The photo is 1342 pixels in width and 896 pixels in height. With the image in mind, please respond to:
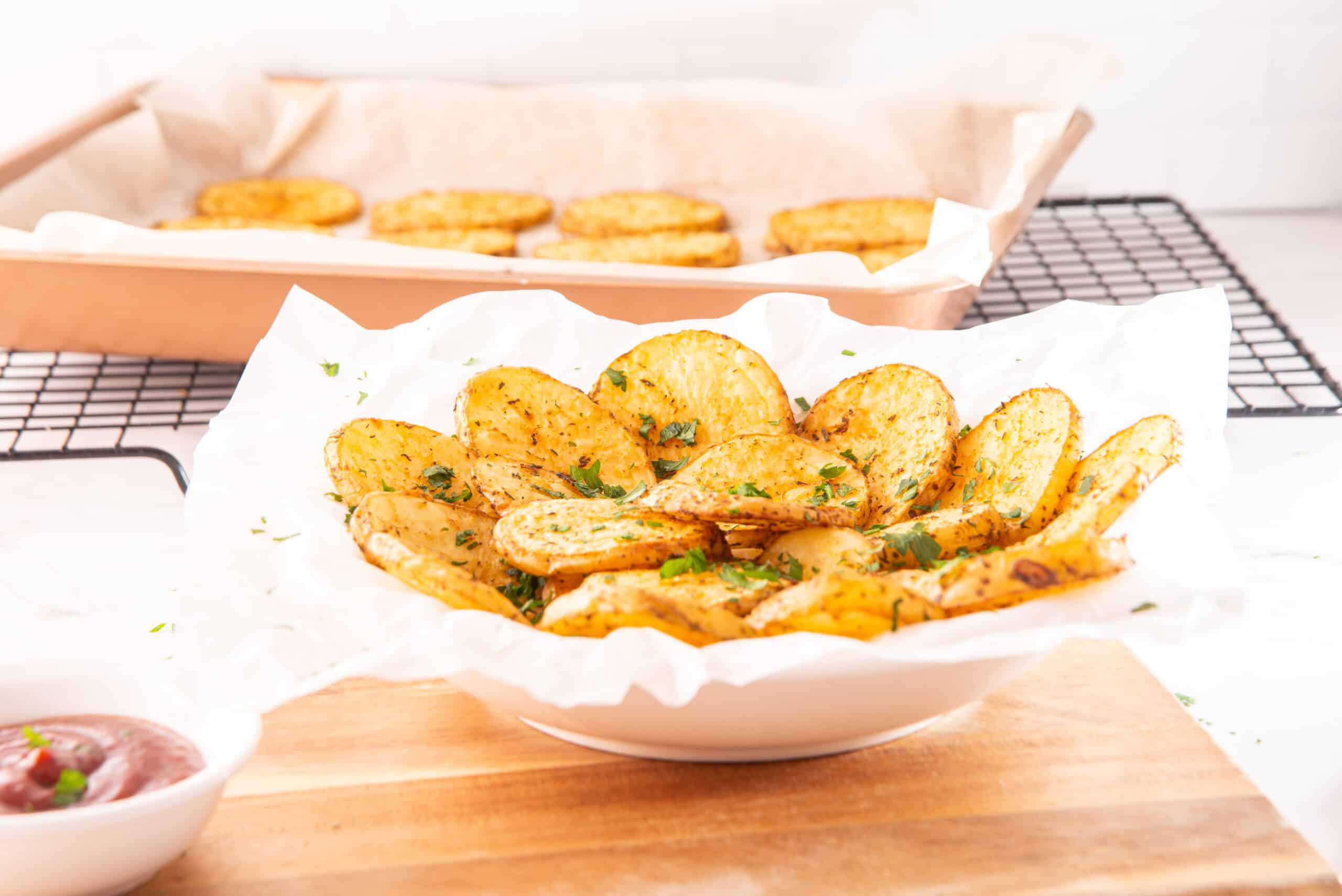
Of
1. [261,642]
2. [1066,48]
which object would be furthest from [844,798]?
[1066,48]

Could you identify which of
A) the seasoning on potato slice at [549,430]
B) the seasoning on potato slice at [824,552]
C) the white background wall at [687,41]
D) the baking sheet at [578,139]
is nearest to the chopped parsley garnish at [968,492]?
the seasoning on potato slice at [824,552]

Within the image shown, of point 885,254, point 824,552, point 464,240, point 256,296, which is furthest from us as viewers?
point 464,240

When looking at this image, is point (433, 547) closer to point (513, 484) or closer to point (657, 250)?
point (513, 484)

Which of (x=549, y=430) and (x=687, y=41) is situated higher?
(x=687, y=41)

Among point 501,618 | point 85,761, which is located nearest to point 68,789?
point 85,761

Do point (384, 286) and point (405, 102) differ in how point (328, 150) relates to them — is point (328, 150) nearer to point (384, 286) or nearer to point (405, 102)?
point (405, 102)

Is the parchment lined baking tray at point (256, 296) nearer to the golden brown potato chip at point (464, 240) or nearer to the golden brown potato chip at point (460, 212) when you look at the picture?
the golden brown potato chip at point (464, 240)
